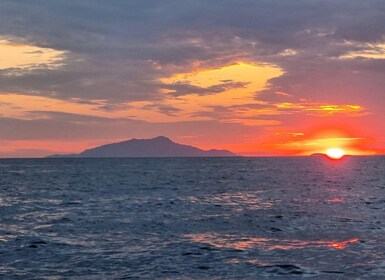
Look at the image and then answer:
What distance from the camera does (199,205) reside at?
168 feet

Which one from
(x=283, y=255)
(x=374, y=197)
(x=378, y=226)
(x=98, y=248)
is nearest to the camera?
(x=283, y=255)

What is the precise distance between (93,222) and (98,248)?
10417mm

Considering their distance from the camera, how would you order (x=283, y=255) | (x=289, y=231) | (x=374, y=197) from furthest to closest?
(x=374, y=197)
(x=289, y=231)
(x=283, y=255)

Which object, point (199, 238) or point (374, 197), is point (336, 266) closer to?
point (199, 238)

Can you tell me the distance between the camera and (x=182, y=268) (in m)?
22.8

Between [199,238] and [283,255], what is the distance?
6.67 m

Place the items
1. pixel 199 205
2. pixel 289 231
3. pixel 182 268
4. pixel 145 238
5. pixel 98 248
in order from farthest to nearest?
pixel 199 205
pixel 289 231
pixel 145 238
pixel 98 248
pixel 182 268

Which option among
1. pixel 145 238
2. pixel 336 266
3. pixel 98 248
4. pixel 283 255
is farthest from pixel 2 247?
pixel 336 266

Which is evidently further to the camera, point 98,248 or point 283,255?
point 98,248

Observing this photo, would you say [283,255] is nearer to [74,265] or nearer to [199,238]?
[199,238]

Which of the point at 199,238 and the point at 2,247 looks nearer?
the point at 2,247

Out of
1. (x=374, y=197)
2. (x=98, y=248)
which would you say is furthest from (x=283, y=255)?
(x=374, y=197)

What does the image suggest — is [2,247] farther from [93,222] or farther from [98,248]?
[93,222]

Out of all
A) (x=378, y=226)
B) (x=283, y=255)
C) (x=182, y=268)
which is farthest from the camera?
(x=378, y=226)
